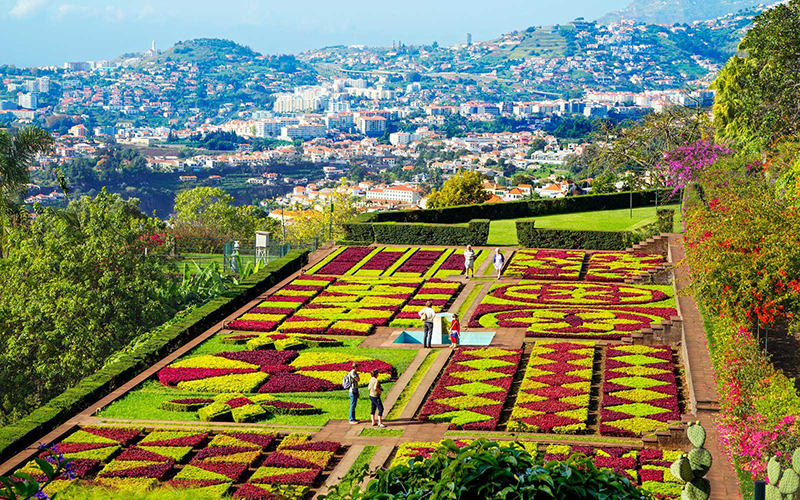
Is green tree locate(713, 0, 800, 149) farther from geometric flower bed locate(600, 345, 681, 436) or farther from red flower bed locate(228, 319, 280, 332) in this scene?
red flower bed locate(228, 319, 280, 332)

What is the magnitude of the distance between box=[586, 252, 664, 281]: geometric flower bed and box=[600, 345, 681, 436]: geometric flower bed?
10721 millimetres

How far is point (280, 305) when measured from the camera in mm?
35094

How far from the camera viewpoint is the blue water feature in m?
31.0

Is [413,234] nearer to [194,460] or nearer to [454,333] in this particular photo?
[454,333]

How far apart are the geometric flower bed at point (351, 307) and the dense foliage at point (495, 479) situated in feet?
74.4

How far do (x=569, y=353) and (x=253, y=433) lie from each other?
1004cm

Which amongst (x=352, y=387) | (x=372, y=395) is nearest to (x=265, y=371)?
(x=352, y=387)

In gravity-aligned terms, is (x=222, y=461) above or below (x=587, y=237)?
below

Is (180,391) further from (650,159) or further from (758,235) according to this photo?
(650,159)

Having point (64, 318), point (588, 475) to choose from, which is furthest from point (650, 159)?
point (588, 475)

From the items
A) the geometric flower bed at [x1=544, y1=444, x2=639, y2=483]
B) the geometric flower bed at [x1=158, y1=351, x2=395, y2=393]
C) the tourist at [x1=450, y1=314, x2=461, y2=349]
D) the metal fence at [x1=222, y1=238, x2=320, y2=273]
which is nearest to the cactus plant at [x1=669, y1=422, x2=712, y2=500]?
the geometric flower bed at [x1=544, y1=444, x2=639, y2=483]

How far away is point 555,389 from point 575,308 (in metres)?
9.68

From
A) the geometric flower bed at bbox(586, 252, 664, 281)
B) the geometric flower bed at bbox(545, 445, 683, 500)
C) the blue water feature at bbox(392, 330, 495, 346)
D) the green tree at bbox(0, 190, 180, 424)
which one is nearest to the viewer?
the geometric flower bed at bbox(545, 445, 683, 500)

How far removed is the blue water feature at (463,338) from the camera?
102ft
